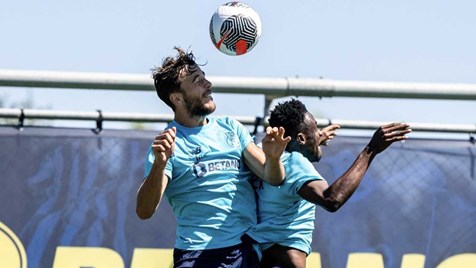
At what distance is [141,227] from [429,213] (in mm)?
2194

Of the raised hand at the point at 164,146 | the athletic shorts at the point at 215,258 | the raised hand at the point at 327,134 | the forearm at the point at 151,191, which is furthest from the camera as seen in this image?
the raised hand at the point at 327,134

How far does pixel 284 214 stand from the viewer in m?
7.76

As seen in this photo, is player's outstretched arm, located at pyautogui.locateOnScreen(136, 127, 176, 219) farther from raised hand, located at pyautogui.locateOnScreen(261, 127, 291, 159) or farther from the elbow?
the elbow

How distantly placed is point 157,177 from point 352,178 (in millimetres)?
1123

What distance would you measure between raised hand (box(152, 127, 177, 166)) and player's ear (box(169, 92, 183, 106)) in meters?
0.52

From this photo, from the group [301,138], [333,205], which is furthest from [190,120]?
[333,205]

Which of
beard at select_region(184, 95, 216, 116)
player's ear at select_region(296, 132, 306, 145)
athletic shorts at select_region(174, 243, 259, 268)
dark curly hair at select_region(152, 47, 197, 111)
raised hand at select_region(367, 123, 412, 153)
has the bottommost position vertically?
athletic shorts at select_region(174, 243, 259, 268)

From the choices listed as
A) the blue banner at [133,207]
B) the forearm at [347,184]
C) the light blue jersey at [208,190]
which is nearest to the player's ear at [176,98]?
the light blue jersey at [208,190]

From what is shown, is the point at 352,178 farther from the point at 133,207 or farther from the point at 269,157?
the point at 133,207

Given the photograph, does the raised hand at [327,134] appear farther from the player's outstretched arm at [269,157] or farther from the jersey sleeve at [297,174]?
the player's outstretched arm at [269,157]

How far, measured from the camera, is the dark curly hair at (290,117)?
7848 millimetres

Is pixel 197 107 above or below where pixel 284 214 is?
above

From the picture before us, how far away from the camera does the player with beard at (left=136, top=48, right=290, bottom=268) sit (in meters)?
7.56

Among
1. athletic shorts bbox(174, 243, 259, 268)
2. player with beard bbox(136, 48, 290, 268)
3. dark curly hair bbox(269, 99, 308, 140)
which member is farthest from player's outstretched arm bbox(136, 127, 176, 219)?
dark curly hair bbox(269, 99, 308, 140)
